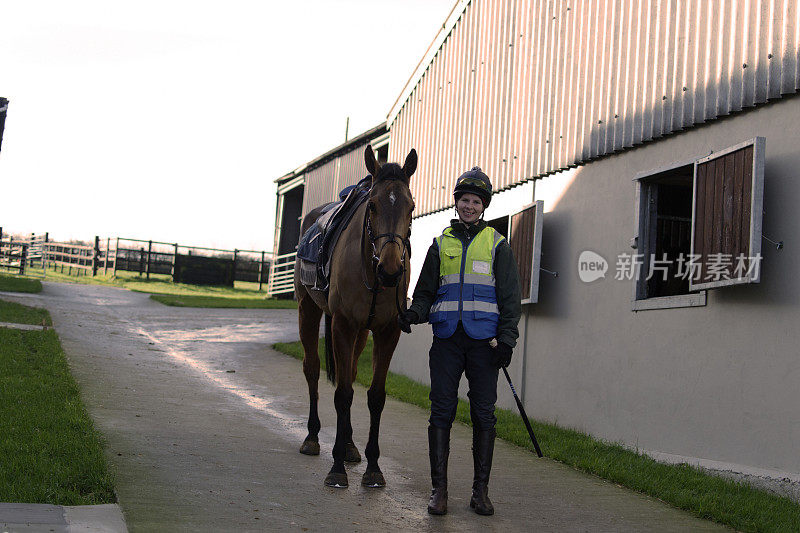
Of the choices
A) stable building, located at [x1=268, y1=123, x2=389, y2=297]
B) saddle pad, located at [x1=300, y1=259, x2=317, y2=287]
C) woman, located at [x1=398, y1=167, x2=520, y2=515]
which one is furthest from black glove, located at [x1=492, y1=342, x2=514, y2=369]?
stable building, located at [x1=268, y1=123, x2=389, y2=297]

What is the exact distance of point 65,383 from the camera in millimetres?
7922

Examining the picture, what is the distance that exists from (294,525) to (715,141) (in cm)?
447

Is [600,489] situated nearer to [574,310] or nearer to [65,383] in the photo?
[574,310]

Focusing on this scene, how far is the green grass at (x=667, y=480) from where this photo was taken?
4844 millimetres

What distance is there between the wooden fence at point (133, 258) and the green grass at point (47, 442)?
24.2 meters

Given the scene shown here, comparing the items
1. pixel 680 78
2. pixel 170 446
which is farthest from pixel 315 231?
pixel 680 78

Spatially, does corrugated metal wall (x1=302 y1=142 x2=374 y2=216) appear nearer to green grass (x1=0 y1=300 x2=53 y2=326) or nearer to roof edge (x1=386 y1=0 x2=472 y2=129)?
roof edge (x1=386 y1=0 x2=472 y2=129)

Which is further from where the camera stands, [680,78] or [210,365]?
[210,365]

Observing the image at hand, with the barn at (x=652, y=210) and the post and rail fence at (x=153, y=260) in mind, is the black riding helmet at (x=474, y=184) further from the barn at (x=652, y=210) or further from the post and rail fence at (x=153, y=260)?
the post and rail fence at (x=153, y=260)

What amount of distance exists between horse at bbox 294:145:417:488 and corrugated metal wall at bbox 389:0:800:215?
2.71 m

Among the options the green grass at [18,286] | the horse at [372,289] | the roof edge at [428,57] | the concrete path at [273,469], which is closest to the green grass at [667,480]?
the concrete path at [273,469]

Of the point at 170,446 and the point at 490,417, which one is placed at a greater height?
the point at 490,417

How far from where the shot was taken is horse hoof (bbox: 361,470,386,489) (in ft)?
16.9

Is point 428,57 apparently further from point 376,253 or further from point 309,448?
point 376,253
